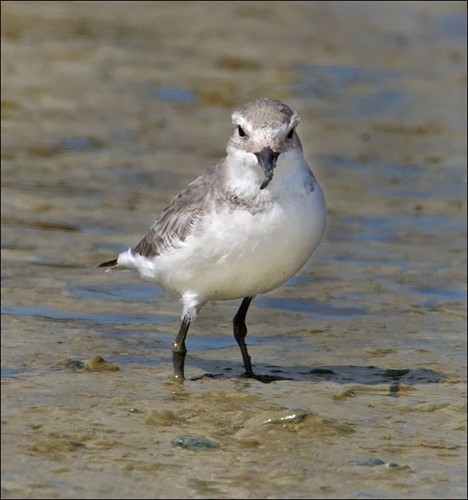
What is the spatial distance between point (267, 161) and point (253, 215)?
35 centimetres

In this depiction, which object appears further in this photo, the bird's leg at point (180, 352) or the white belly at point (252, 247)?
the bird's leg at point (180, 352)

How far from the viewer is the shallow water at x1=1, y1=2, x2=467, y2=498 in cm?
676

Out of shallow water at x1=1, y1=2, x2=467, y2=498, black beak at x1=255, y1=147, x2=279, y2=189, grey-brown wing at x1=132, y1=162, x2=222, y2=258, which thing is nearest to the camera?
shallow water at x1=1, y1=2, x2=467, y2=498

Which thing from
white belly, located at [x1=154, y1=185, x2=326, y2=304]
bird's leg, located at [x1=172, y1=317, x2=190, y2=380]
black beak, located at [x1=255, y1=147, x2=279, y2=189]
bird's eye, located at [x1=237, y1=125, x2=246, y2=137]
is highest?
bird's eye, located at [x1=237, y1=125, x2=246, y2=137]

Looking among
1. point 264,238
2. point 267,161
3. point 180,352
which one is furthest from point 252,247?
point 180,352

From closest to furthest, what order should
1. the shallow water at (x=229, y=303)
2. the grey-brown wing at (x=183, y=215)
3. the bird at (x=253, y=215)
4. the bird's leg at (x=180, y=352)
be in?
the shallow water at (x=229, y=303) < the bird at (x=253, y=215) < the grey-brown wing at (x=183, y=215) < the bird's leg at (x=180, y=352)

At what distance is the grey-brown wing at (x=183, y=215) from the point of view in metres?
7.86

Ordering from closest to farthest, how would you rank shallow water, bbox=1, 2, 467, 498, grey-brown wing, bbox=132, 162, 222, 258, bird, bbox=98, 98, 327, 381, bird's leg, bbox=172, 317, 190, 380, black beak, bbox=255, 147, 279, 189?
shallow water, bbox=1, 2, 467, 498
black beak, bbox=255, 147, 279, 189
bird, bbox=98, 98, 327, 381
grey-brown wing, bbox=132, 162, 222, 258
bird's leg, bbox=172, 317, 190, 380

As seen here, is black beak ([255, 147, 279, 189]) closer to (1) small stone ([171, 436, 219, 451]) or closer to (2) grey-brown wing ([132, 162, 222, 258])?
(2) grey-brown wing ([132, 162, 222, 258])

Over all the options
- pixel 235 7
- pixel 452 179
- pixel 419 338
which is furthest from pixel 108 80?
pixel 419 338

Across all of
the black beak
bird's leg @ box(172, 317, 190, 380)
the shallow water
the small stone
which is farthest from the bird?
the small stone

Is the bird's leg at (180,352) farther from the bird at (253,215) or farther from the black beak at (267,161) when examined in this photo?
the black beak at (267,161)

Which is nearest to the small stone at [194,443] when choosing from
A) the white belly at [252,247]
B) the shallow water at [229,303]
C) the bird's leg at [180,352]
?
the shallow water at [229,303]

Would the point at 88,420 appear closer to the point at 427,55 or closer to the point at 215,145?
the point at 215,145
